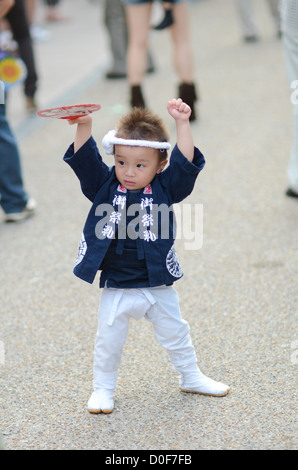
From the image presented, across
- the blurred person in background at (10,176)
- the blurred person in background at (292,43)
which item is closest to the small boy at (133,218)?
the blurred person in background at (292,43)

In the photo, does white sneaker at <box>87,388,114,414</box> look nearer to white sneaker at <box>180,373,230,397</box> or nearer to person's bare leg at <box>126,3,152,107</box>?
white sneaker at <box>180,373,230,397</box>

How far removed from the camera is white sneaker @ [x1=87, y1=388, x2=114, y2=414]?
2803mm

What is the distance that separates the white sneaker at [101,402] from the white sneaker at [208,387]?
0.30 metres

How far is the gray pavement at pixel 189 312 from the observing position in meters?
2.72

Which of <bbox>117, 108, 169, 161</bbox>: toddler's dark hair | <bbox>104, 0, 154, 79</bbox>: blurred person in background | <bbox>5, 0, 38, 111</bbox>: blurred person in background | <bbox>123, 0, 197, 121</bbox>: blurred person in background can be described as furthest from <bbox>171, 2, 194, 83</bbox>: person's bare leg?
<bbox>117, 108, 169, 161</bbox>: toddler's dark hair

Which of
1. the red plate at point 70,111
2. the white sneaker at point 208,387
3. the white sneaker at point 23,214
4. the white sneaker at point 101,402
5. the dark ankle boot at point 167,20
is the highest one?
the red plate at point 70,111

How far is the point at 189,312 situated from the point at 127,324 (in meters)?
0.85

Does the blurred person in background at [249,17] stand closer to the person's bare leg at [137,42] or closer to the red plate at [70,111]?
the person's bare leg at [137,42]

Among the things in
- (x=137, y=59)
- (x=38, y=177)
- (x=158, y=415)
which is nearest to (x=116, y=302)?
(x=158, y=415)

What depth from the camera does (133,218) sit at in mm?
2701

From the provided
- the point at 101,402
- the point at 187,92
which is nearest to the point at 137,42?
the point at 187,92

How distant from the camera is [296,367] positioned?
3.04m

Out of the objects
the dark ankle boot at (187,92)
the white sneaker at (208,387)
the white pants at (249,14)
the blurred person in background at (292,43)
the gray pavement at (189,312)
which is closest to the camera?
the gray pavement at (189,312)

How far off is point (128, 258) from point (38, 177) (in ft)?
10.4
